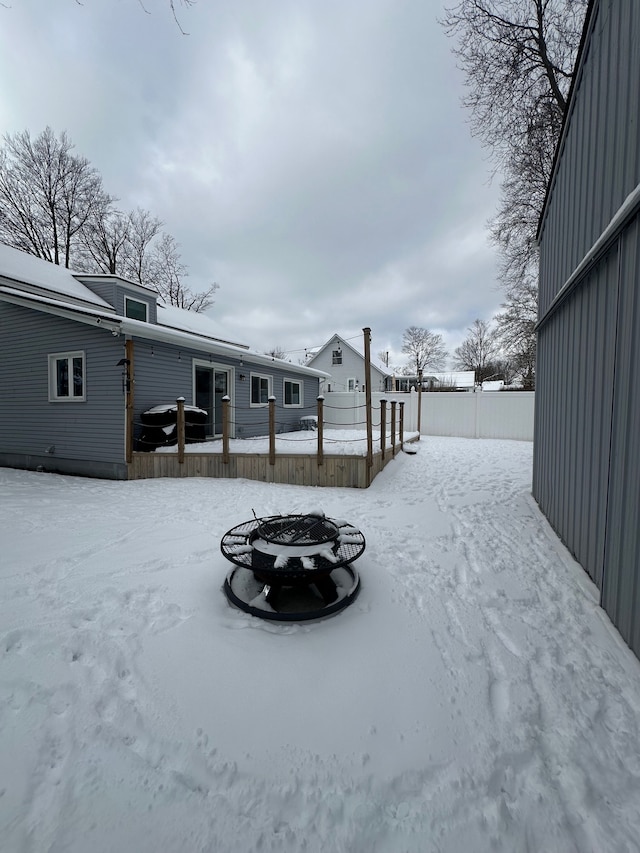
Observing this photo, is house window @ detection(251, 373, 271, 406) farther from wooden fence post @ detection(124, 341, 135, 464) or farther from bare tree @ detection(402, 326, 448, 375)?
bare tree @ detection(402, 326, 448, 375)

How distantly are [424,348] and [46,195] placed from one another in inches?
1314

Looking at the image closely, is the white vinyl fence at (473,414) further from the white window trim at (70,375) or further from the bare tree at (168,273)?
the bare tree at (168,273)

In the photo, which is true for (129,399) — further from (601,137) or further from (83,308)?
(601,137)

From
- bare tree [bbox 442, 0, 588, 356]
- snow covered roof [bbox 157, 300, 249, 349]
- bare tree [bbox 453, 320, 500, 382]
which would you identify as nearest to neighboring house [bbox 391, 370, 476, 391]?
bare tree [bbox 453, 320, 500, 382]

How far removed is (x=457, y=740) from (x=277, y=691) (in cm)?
85

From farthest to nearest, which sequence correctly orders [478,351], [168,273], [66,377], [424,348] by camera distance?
[424,348] < [478,351] < [168,273] < [66,377]

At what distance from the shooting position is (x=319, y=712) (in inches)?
66.5

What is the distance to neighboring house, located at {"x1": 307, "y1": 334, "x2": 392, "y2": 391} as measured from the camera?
2575 centimetres

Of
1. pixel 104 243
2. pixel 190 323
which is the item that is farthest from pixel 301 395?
pixel 104 243

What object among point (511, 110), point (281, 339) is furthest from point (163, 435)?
point (281, 339)

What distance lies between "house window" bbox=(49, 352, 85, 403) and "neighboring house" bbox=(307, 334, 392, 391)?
1840 cm

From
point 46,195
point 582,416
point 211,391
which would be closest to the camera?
point 582,416

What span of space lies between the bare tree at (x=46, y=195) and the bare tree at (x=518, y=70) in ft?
53.3

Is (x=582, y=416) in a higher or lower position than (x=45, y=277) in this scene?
lower
